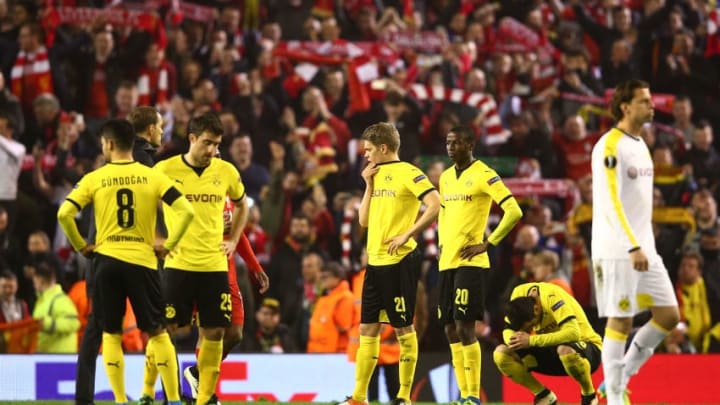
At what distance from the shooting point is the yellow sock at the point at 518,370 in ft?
35.7

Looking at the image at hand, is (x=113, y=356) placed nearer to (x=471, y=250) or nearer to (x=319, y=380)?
(x=471, y=250)

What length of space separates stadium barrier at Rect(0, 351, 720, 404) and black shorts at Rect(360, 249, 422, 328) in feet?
12.2

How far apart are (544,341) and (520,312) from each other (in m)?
0.30

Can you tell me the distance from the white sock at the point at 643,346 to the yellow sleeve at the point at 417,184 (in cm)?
201

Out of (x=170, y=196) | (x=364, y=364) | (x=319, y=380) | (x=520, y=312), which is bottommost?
(x=319, y=380)

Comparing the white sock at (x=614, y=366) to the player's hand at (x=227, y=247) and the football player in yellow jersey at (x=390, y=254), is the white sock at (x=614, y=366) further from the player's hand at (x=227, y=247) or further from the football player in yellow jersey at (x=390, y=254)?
the player's hand at (x=227, y=247)

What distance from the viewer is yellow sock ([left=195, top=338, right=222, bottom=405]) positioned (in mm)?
9617

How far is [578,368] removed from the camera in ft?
34.9

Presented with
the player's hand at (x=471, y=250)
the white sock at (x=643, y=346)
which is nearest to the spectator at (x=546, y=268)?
the player's hand at (x=471, y=250)

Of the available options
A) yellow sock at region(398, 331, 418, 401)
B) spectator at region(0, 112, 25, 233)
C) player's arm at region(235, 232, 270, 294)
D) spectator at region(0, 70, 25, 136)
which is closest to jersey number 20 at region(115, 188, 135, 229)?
player's arm at region(235, 232, 270, 294)

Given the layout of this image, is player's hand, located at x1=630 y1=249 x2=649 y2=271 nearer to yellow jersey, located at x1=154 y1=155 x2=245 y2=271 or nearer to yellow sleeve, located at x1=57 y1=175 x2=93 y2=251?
yellow jersey, located at x1=154 y1=155 x2=245 y2=271

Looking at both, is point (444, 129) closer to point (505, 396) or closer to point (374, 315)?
point (505, 396)

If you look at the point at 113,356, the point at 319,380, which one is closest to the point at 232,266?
the point at 113,356

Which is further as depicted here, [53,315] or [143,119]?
[53,315]
